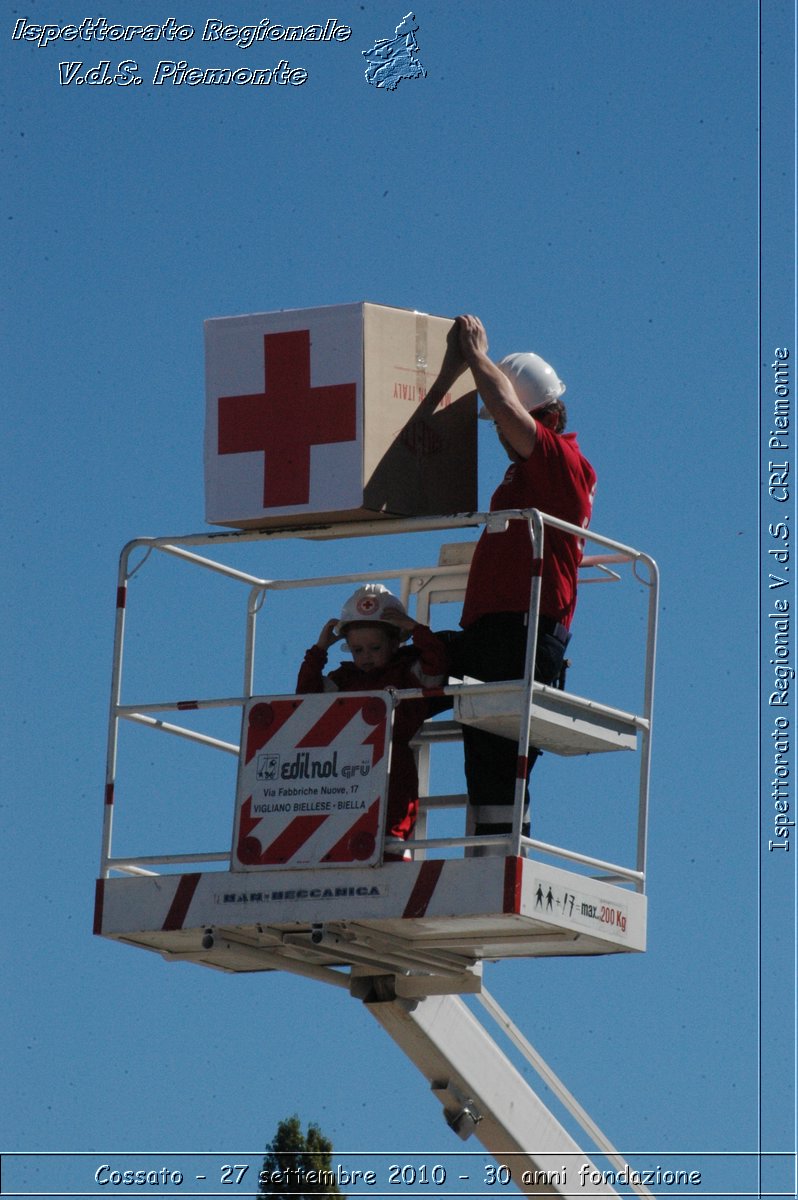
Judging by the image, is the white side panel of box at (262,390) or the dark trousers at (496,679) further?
the white side panel of box at (262,390)

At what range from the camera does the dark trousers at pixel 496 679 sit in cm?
1439

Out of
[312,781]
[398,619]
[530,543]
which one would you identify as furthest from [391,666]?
[530,543]

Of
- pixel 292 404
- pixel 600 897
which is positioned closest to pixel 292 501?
pixel 292 404

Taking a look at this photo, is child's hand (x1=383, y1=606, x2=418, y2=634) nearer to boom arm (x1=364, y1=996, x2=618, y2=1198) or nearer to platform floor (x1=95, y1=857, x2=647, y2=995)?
platform floor (x1=95, y1=857, x2=647, y2=995)

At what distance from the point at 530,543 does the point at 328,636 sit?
122cm

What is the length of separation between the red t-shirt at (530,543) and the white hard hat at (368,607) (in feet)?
1.28

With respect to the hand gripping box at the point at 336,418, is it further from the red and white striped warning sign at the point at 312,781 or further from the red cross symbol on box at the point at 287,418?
the red and white striped warning sign at the point at 312,781

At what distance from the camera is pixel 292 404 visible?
14930 millimetres

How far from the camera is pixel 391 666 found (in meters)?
14.8

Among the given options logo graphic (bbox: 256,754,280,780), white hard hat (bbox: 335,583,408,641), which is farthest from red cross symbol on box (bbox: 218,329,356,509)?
logo graphic (bbox: 256,754,280,780)

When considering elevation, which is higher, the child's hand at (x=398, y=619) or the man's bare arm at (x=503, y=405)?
the man's bare arm at (x=503, y=405)

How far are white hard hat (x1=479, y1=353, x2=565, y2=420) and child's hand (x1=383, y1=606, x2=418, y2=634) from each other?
1.15 metres

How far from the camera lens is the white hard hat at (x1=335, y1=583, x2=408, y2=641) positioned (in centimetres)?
1479

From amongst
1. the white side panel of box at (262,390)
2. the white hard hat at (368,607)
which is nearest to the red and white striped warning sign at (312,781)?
the white hard hat at (368,607)
